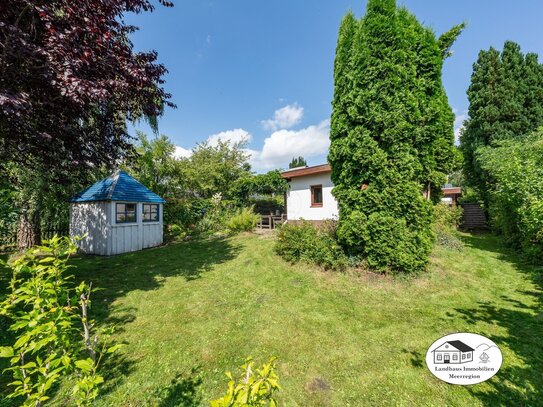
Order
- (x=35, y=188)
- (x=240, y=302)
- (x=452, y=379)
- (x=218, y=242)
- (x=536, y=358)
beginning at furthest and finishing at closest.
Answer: (x=218, y=242) → (x=35, y=188) → (x=240, y=302) → (x=536, y=358) → (x=452, y=379)

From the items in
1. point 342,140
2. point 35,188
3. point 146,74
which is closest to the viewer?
point 146,74

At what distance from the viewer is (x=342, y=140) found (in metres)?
6.91

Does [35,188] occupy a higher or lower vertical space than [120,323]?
higher

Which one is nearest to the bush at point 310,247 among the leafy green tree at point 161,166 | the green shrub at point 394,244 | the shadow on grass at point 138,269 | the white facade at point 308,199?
the green shrub at point 394,244

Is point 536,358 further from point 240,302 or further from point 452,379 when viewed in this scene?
point 240,302

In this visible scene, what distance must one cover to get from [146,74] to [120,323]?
18.1ft

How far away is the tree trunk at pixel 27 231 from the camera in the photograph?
1030 centimetres

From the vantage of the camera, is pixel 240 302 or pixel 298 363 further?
pixel 240 302

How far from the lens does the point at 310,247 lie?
741cm

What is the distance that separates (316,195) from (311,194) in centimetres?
30

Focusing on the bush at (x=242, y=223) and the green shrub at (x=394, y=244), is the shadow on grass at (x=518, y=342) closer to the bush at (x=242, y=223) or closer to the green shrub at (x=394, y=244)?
the green shrub at (x=394, y=244)

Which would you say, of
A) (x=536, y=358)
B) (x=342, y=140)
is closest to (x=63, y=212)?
(x=342, y=140)

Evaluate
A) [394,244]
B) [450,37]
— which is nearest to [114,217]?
[394,244]

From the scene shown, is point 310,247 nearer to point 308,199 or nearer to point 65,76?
point 308,199
